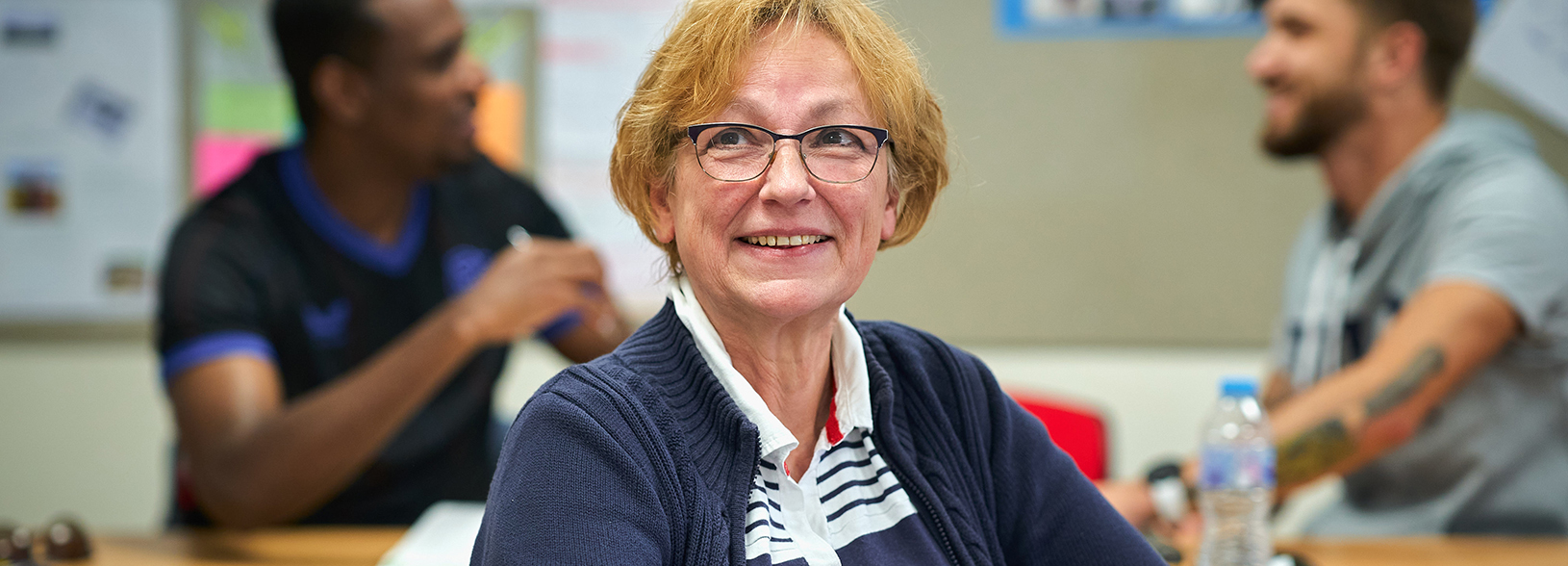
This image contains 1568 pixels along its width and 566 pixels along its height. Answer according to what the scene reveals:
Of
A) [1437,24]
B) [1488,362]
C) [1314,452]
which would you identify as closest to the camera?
[1314,452]

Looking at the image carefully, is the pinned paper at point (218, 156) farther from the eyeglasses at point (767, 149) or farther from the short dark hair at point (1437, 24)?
the short dark hair at point (1437, 24)

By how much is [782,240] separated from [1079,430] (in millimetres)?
1395

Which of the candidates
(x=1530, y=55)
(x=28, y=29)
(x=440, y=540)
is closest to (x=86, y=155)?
(x=28, y=29)

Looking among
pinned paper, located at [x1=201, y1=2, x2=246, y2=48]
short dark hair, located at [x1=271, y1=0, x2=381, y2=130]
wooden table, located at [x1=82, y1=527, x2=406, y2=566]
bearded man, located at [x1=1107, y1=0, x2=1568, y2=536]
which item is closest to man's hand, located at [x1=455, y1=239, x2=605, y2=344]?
wooden table, located at [x1=82, y1=527, x2=406, y2=566]

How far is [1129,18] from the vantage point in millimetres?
2629

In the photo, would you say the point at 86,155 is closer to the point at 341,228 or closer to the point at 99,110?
the point at 99,110

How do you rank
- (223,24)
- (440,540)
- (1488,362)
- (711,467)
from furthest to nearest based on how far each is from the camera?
1. (223,24)
2. (1488,362)
3. (440,540)
4. (711,467)

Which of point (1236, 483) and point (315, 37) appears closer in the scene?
point (1236, 483)

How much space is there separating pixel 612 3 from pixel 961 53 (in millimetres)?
861

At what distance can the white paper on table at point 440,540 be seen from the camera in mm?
1431

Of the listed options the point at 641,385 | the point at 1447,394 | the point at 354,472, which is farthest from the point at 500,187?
the point at 1447,394

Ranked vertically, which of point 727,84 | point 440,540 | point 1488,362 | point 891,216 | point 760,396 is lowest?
point 1488,362

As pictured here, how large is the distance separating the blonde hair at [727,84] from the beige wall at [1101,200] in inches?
66.9

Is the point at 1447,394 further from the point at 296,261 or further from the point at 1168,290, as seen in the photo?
the point at 296,261
